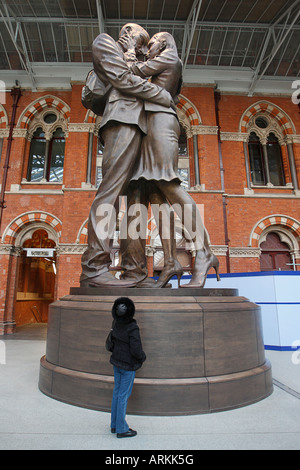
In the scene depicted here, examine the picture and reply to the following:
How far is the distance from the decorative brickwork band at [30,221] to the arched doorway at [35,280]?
2.52ft

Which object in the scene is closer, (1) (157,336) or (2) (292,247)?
(1) (157,336)

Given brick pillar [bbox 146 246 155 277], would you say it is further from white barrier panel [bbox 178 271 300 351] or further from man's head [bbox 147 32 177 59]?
man's head [bbox 147 32 177 59]

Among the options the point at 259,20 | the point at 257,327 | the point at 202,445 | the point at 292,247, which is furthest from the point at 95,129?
the point at 202,445

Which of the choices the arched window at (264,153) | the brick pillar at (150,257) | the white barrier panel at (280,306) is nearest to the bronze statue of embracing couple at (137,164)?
the white barrier panel at (280,306)

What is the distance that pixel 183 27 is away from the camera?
10.4m

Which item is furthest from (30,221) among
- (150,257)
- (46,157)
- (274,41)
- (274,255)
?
(274,41)

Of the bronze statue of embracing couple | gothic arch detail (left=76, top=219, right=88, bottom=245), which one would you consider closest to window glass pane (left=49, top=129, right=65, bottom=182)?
gothic arch detail (left=76, top=219, right=88, bottom=245)

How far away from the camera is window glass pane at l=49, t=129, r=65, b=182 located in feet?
37.7

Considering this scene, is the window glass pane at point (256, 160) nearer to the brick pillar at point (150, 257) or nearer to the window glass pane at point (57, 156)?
the brick pillar at point (150, 257)

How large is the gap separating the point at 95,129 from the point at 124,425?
1051cm

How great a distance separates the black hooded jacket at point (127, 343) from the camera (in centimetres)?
163

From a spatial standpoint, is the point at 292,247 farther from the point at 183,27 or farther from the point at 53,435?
the point at 53,435

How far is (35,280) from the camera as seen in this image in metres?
13.6

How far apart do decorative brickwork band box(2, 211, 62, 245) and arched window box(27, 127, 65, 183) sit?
62.9 inches
